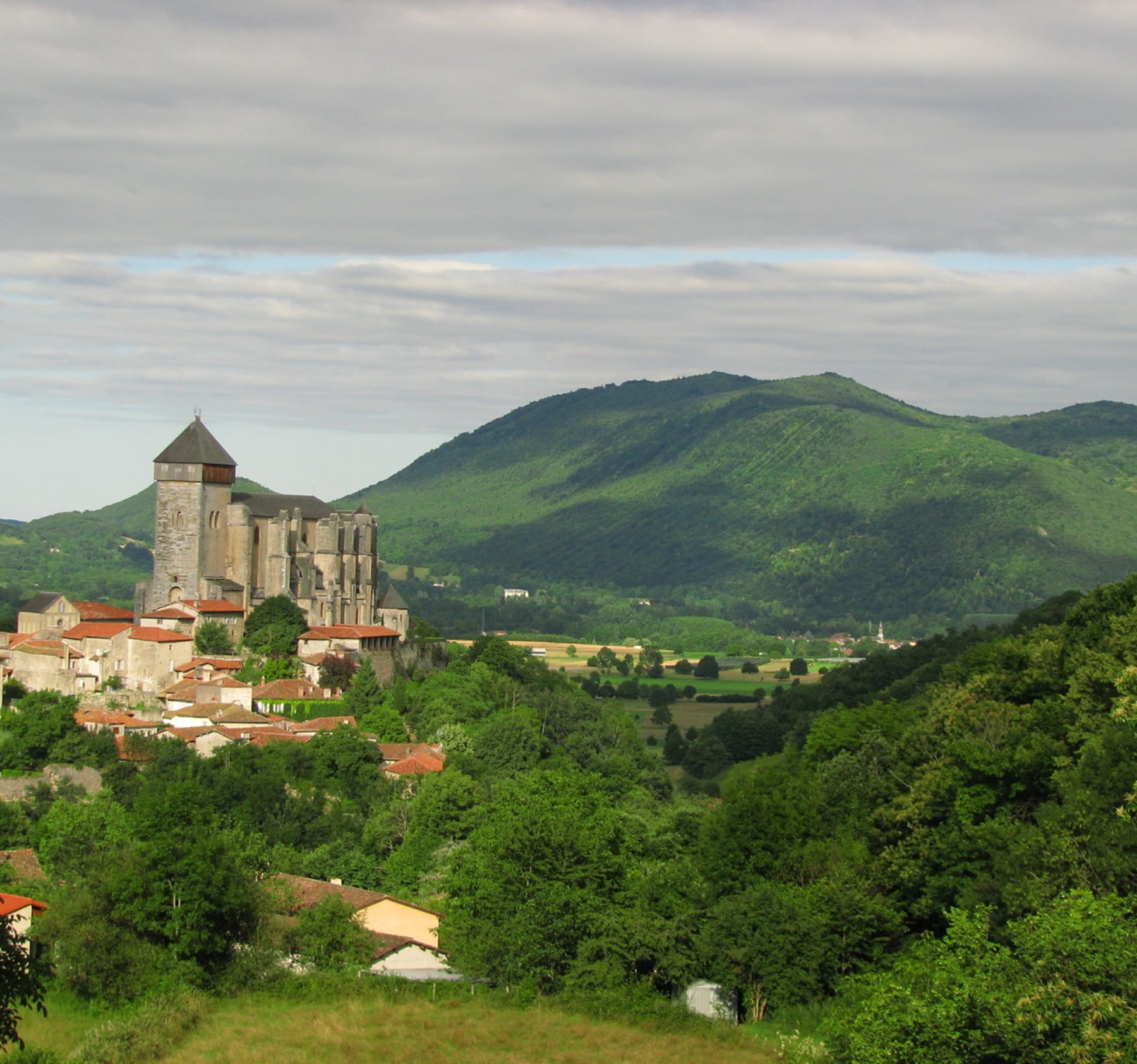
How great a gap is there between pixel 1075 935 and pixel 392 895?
2704 cm

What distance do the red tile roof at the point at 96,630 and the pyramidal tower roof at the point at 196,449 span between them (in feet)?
25.5

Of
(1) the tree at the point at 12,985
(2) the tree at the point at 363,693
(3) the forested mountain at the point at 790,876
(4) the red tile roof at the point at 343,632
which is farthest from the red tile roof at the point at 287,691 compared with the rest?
(1) the tree at the point at 12,985

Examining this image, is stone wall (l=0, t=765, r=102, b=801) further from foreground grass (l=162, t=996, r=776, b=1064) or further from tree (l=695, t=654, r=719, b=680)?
tree (l=695, t=654, r=719, b=680)

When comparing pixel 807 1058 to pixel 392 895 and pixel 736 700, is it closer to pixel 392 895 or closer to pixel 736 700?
pixel 392 895

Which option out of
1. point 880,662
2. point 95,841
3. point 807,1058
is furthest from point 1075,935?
point 880,662

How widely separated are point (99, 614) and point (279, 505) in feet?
31.8

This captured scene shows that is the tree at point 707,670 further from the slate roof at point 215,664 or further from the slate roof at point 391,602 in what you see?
the slate roof at point 215,664

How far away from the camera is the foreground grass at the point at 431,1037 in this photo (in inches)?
1302

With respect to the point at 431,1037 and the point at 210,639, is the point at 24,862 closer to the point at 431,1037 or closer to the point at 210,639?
the point at 431,1037

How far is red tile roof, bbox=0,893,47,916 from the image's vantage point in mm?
41125

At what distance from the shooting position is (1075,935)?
2473cm

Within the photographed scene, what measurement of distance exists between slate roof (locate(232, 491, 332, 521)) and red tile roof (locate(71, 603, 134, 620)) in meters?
7.24

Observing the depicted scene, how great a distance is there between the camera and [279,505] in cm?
8106

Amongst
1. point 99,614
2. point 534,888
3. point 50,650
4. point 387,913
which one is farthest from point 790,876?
point 99,614
